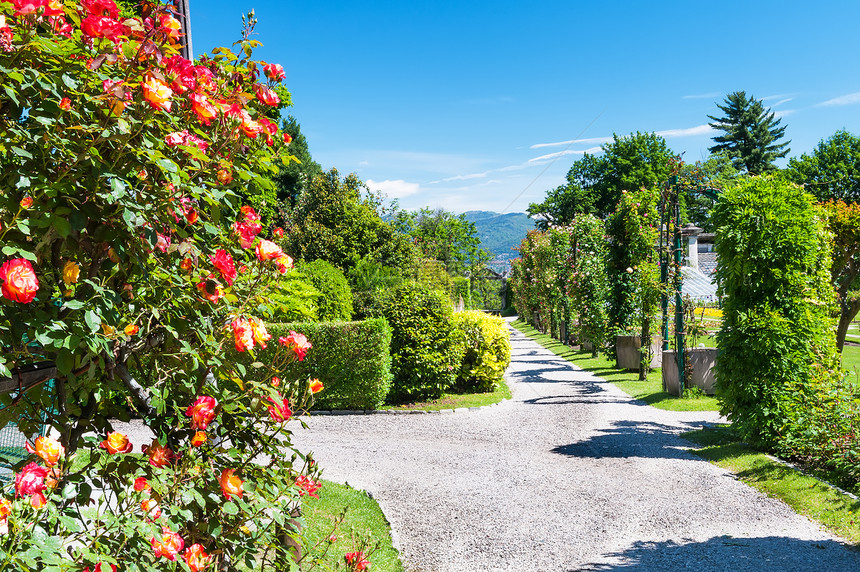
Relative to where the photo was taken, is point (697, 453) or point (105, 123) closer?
point (105, 123)

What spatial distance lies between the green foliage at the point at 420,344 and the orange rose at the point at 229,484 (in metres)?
10.4

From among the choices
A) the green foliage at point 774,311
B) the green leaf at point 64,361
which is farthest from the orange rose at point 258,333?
the green foliage at point 774,311

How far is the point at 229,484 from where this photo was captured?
6.55 ft

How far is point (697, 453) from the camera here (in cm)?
829

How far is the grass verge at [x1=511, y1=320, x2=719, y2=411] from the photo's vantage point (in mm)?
11867

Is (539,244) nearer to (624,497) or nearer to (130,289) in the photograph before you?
(624,497)

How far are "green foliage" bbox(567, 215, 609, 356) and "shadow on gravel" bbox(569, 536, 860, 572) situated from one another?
12.3 metres

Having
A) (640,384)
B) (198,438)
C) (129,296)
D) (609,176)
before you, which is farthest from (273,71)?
(609,176)

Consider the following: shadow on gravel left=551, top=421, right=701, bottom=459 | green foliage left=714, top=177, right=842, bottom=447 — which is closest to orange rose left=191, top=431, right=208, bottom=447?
shadow on gravel left=551, top=421, right=701, bottom=459

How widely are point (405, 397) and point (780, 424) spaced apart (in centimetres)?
713

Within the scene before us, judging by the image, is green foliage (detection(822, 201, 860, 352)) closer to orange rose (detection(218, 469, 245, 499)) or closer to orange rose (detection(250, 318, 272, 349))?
orange rose (detection(250, 318, 272, 349))

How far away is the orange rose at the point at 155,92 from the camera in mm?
1835

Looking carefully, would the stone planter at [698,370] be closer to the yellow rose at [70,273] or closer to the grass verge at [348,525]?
the grass verge at [348,525]

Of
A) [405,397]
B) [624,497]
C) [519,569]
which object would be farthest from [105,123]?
[405,397]
